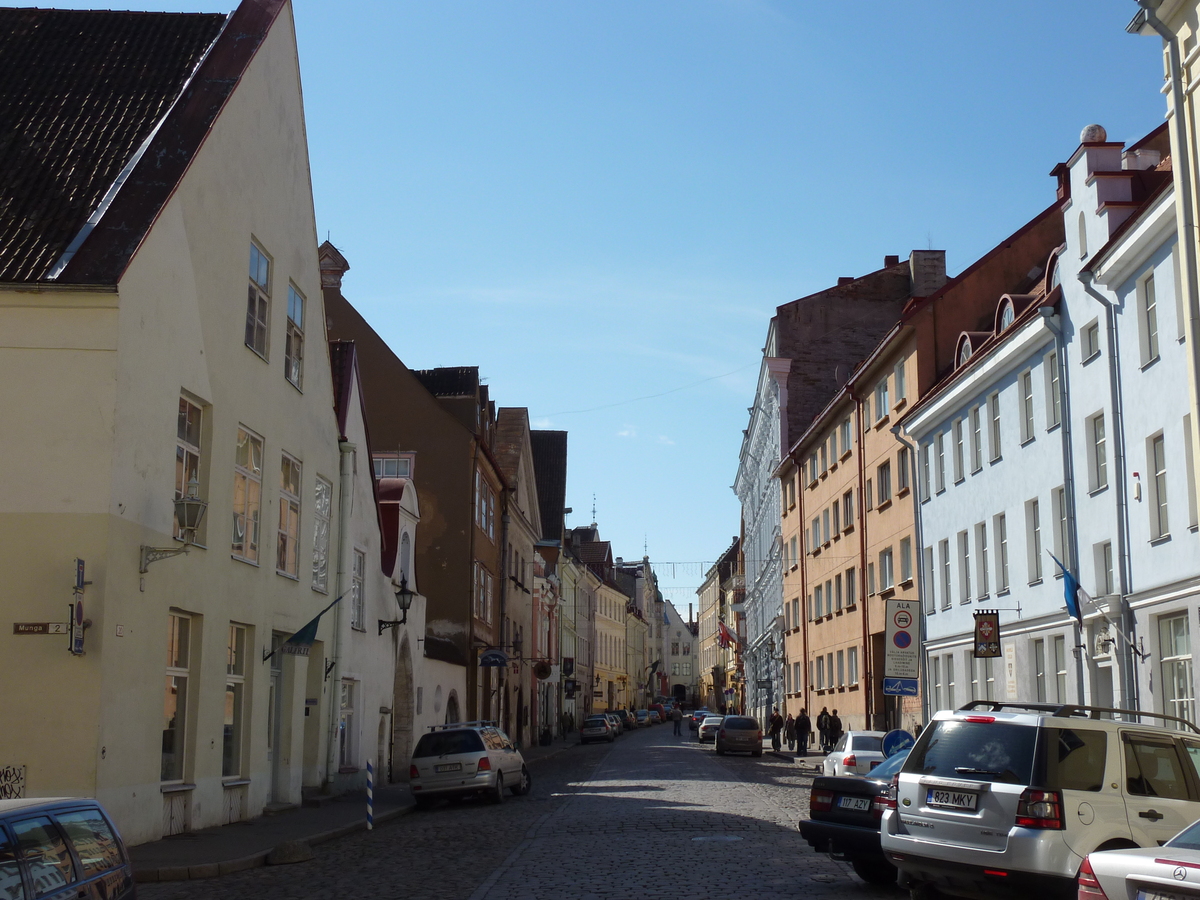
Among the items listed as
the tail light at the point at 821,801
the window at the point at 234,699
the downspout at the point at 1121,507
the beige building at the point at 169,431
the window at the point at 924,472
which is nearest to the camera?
the tail light at the point at 821,801

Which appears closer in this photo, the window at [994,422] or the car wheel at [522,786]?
the car wheel at [522,786]

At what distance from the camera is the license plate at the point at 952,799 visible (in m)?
9.94

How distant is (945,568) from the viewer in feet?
107

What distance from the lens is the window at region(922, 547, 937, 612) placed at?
3356cm

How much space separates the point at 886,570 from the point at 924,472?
5.56m

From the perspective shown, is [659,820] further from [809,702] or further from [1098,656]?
[809,702]

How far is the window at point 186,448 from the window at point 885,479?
79.2 feet

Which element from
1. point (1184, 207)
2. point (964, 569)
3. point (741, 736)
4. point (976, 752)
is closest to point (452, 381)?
point (741, 736)

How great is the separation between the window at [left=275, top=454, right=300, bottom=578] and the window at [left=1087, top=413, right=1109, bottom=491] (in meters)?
14.1

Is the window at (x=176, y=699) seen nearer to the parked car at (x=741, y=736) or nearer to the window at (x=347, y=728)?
the window at (x=347, y=728)

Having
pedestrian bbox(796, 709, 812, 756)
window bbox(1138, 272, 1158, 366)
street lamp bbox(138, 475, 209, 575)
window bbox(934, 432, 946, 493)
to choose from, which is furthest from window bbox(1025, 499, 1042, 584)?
pedestrian bbox(796, 709, 812, 756)

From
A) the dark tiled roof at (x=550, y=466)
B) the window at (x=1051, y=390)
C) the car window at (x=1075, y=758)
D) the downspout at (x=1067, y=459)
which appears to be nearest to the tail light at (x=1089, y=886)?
the car window at (x=1075, y=758)

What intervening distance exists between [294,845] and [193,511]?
166 inches

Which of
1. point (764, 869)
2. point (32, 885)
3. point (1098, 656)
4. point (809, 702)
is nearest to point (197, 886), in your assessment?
point (764, 869)
